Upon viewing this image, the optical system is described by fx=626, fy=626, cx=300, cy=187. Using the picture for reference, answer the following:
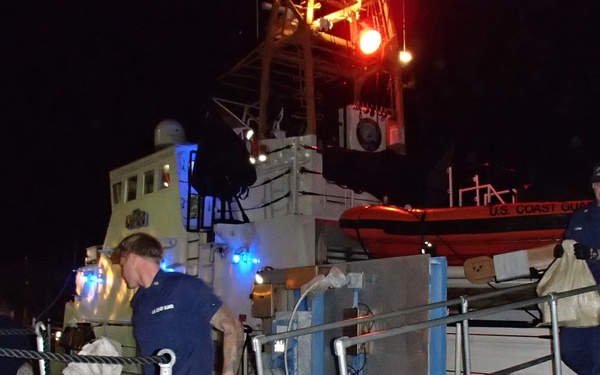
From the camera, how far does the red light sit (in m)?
9.80

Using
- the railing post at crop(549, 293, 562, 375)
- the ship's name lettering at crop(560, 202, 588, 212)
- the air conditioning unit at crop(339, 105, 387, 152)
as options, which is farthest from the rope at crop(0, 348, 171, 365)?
the air conditioning unit at crop(339, 105, 387, 152)

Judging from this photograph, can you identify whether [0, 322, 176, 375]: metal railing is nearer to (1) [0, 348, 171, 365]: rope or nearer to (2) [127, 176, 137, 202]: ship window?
(1) [0, 348, 171, 365]: rope

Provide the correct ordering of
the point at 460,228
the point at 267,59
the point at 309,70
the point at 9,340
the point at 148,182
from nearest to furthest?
1. the point at 9,340
2. the point at 460,228
3. the point at 309,70
4. the point at 267,59
5. the point at 148,182

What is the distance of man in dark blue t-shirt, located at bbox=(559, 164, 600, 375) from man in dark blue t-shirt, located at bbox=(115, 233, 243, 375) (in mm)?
2280

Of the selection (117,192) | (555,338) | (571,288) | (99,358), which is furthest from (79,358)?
(117,192)

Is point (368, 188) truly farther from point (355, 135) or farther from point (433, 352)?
point (433, 352)

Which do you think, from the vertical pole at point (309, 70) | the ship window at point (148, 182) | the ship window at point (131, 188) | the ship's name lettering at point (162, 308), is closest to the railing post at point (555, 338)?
the ship's name lettering at point (162, 308)

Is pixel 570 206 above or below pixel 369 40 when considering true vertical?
below

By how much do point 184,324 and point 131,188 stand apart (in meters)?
8.33

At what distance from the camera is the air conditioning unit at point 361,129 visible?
9406mm

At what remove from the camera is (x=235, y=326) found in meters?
3.52

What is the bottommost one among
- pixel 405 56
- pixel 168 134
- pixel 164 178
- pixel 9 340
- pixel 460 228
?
pixel 9 340

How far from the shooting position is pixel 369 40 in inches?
388

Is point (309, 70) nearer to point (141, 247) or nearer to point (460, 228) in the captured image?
point (460, 228)
